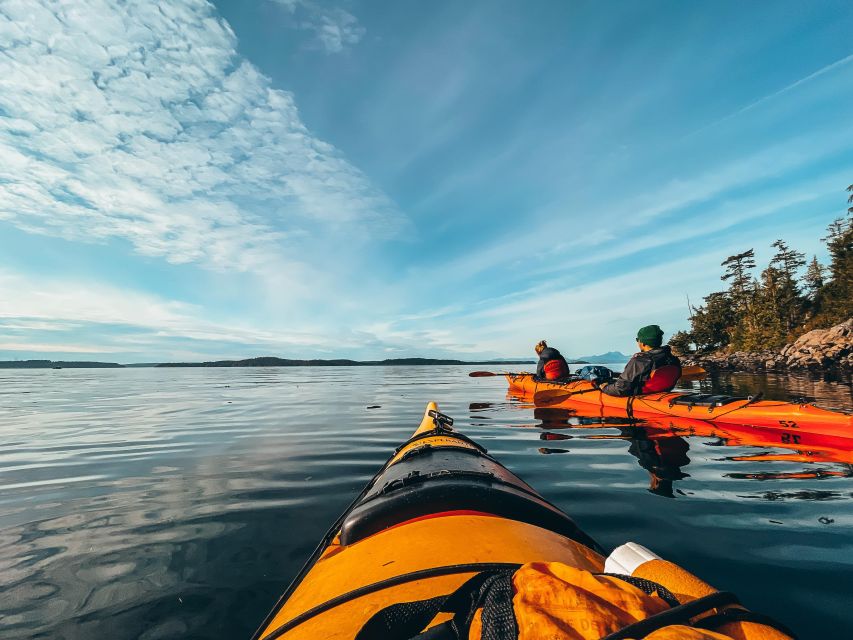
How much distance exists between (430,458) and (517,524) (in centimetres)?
149

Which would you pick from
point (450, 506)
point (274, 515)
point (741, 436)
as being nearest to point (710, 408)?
point (741, 436)

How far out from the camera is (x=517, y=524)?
7.84 feet

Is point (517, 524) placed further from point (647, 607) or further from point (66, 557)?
point (66, 557)

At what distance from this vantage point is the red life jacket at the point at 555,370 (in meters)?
15.3

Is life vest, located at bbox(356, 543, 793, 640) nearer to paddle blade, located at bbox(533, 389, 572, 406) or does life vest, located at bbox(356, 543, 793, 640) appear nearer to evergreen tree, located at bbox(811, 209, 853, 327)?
paddle blade, located at bbox(533, 389, 572, 406)

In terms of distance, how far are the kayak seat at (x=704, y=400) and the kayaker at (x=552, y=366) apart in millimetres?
5679

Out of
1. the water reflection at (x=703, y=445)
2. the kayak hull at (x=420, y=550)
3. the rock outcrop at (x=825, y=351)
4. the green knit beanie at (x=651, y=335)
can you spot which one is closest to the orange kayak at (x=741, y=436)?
the water reflection at (x=703, y=445)

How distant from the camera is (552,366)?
15.5 metres

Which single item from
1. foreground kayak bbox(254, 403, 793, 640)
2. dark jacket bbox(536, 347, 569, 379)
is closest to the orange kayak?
dark jacket bbox(536, 347, 569, 379)

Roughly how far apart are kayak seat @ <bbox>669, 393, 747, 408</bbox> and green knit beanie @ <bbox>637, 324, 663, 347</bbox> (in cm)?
148

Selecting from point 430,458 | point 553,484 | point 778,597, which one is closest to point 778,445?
point 553,484

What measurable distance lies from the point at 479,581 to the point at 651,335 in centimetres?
1037

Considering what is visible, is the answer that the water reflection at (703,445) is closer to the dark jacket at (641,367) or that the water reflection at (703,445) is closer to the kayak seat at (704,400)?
the kayak seat at (704,400)

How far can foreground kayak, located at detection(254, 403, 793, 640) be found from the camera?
3.49 feet
